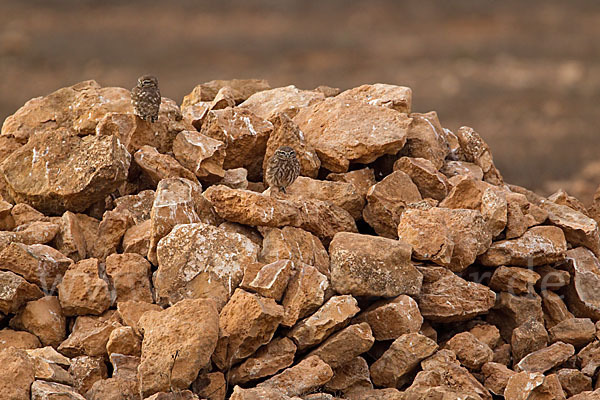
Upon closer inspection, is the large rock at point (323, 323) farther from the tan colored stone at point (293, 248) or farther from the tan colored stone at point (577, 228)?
the tan colored stone at point (577, 228)

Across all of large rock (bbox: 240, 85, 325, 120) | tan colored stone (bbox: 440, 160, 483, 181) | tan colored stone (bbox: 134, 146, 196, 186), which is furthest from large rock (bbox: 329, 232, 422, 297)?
large rock (bbox: 240, 85, 325, 120)

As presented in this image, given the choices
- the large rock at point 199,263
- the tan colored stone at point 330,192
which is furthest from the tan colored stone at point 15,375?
the tan colored stone at point 330,192

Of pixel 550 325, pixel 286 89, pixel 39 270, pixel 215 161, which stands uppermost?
pixel 286 89

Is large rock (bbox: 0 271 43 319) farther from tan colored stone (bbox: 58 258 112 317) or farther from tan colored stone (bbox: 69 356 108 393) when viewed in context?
tan colored stone (bbox: 69 356 108 393)

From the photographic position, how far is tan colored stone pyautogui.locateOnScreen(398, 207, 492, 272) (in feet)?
26.7

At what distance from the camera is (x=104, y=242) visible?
27.6 feet

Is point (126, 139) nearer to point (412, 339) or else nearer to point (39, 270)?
point (39, 270)

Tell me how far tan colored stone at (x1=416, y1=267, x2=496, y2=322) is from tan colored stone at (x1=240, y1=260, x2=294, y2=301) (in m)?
1.40

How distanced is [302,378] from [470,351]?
167cm

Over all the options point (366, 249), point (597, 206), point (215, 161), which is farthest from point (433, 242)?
point (597, 206)

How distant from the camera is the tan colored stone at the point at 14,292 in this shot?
7.51 m

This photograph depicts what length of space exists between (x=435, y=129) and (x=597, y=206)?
2.68 metres

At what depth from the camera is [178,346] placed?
21.6ft

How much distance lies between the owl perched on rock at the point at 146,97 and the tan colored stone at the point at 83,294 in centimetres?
216
